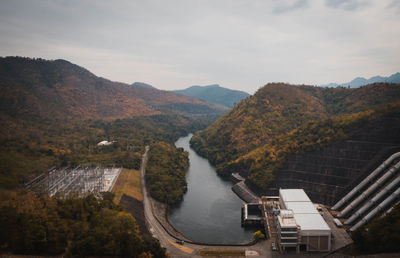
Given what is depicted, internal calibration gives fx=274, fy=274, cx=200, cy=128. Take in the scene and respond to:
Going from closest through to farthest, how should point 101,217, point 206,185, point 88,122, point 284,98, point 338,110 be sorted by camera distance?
point 101,217
point 206,185
point 338,110
point 284,98
point 88,122

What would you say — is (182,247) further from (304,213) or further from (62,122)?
(62,122)

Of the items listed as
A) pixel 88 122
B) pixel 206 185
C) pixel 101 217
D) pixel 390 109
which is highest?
pixel 390 109

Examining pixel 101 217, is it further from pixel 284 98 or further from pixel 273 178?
pixel 284 98

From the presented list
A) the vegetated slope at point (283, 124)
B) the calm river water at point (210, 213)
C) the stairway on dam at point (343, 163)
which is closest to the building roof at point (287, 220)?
the calm river water at point (210, 213)

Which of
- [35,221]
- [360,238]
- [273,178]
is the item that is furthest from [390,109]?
[35,221]

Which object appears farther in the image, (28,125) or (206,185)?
(28,125)

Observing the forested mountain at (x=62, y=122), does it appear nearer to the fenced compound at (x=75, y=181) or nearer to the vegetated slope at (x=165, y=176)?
the fenced compound at (x=75, y=181)
